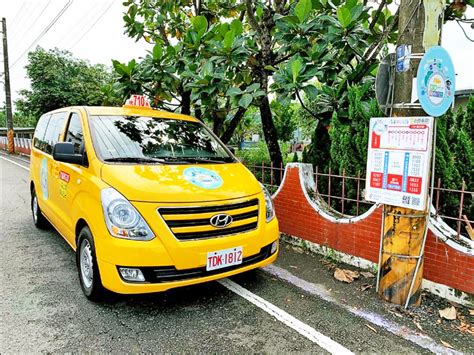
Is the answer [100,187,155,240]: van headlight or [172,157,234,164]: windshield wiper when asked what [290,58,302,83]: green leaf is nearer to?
[172,157,234,164]: windshield wiper

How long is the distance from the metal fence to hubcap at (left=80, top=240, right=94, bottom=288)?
267cm

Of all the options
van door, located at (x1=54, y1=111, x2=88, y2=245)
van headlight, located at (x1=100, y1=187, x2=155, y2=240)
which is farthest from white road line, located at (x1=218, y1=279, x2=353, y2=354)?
van door, located at (x1=54, y1=111, x2=88, y2=245)

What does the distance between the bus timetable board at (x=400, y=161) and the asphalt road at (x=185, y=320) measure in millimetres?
1061

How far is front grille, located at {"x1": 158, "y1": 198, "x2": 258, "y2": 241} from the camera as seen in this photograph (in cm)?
273

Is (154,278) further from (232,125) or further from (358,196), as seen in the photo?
(232,125)

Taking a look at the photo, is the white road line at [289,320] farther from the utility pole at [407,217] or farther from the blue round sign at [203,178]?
the blue round sign at [203,178]

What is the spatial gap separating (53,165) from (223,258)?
2636 millimetres

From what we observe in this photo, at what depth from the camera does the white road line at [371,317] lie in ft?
8.29

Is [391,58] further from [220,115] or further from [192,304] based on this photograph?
[220,115]

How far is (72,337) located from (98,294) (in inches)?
17.7

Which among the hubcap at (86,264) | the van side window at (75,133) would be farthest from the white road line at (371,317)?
the van side window at (75,133)

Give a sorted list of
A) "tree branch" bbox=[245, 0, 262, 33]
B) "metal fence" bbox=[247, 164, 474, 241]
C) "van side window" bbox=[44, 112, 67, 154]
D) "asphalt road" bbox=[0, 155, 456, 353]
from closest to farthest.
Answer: "asphalt road" bbox=[0, 155, 456, 353], "metal fence" bbox=[247, 164, 474, 241], "van side window" bbox=[44, 112, 67, 154], "tree branch" bbox=[245, 0, 262, 33]

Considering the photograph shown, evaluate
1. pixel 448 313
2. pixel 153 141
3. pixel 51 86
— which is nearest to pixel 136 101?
pixel 153 141

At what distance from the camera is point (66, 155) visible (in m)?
3.25
